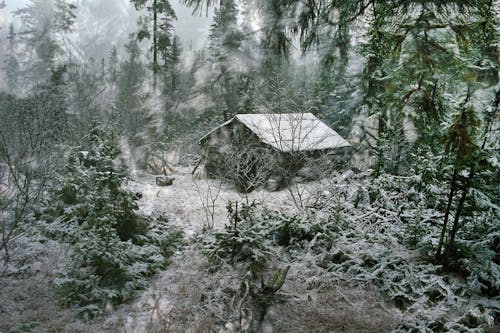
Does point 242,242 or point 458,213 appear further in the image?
point 242,242

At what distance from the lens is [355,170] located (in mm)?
17953

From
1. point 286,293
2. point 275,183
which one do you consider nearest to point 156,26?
point 275,183

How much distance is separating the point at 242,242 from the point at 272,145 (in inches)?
325

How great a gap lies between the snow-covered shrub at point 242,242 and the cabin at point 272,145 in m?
4.69

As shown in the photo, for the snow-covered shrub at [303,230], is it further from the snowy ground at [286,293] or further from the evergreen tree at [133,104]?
the evergreen tree at [133,104]

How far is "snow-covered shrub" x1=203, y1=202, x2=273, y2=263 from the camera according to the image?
30.1 ft

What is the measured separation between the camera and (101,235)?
9.13 metres

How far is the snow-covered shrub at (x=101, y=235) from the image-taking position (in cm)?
783

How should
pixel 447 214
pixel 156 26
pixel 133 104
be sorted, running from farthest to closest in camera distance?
pixel 133 104 < pixel 156 26 < pixel 447 214

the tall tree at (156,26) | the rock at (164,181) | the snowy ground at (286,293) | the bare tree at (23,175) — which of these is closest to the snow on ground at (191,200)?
the rock at (164,181)

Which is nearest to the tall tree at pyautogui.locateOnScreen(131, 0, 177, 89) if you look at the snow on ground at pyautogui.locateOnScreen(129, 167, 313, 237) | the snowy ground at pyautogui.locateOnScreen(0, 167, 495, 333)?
the snow on ground at pyautogui.locateOnScreen(129, 167, 313, 237)

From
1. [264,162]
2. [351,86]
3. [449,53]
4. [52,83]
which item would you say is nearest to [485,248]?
[449,53]

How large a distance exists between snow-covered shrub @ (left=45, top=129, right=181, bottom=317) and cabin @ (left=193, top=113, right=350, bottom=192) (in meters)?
5.09

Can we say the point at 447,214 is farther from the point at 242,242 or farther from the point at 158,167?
the point at 158,167
